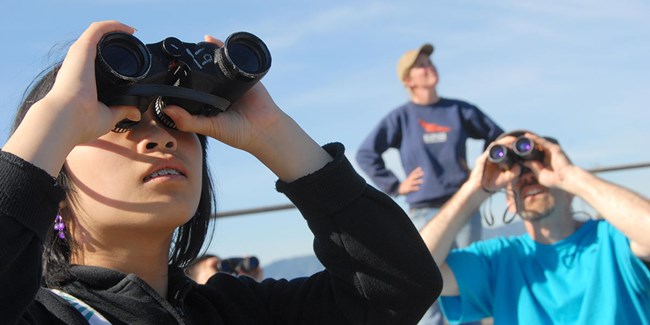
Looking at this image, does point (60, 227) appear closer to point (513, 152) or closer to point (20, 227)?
point (20, 227)

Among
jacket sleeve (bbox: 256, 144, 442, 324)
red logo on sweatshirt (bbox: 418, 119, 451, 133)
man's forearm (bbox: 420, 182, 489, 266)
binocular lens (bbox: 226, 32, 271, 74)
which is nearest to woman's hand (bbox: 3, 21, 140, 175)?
binocular lens (bbox: 226, 32, 271, 74)

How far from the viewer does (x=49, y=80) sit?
2113mm

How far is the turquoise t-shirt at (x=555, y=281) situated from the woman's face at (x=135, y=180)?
7.27ft

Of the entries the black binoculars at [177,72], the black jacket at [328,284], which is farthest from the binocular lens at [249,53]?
the black jacket at [328,284]

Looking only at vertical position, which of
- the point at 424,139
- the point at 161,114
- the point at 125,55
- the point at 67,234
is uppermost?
the point at 125,55

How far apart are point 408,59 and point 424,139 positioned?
0.64m

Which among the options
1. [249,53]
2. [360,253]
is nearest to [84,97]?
[249,53]

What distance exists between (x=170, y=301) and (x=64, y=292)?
22 cm

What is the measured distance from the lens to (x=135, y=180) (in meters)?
1.94

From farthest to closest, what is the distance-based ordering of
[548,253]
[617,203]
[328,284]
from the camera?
[548,253]
[617,203]
[328,284]

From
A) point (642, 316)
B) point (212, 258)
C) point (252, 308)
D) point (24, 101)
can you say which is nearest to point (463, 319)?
point (642, 316)

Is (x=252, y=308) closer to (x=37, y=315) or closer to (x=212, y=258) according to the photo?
(x=37, y=315)

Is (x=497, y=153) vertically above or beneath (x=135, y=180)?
beneath

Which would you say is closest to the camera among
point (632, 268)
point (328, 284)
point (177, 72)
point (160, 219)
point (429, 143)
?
point (160, 219)
